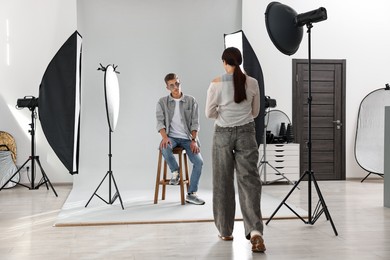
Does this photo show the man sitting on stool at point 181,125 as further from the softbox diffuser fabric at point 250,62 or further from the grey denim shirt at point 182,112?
the softbox diffuser fabric at point 250,62

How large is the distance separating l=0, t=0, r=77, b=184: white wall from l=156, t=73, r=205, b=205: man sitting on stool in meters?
2.43

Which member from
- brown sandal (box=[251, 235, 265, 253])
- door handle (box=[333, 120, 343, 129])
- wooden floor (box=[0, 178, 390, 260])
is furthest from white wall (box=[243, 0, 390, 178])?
brown sandal (box=[251, 235, 265, 253])

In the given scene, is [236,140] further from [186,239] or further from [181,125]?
[181,125]

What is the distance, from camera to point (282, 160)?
7.80 metres

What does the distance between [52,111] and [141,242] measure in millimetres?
3076

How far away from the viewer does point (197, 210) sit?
17.2 feet

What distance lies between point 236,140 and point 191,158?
194cm

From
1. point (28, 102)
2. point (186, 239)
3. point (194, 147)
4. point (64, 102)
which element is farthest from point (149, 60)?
point (186, 239)

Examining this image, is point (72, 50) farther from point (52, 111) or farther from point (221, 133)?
point (221, 133)

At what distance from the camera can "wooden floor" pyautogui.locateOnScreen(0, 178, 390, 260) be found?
142 inches

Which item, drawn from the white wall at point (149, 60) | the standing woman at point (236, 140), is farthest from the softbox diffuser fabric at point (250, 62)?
the standing woman at point (236, 140)

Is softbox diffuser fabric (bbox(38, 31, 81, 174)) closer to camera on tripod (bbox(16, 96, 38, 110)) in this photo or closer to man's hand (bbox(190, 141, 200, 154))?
camera on tripod (bbox(16, 96, 38, 110))

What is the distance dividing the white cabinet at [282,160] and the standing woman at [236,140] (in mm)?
3905

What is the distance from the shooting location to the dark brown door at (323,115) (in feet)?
27.0
